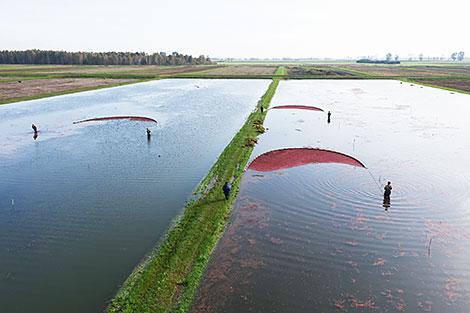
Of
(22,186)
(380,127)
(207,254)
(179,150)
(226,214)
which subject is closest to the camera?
(207,254)

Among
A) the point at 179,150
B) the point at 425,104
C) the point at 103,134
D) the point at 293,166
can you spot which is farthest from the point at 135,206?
the point at 425,104

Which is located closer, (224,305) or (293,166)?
(224,305)

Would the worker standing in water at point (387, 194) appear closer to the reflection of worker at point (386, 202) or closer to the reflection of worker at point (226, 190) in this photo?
the reflection of worker at point (386, 202)

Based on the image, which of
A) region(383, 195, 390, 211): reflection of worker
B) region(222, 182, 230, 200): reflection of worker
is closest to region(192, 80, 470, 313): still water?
region(383, 195, 390, 211): reflection of worker

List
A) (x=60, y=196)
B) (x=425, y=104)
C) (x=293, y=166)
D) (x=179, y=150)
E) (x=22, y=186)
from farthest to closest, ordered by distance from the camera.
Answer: (x=425, y=104) < (x=179, y=150) < (x=293, y=166) < (x=22, y=186) < (x=60, y=196)

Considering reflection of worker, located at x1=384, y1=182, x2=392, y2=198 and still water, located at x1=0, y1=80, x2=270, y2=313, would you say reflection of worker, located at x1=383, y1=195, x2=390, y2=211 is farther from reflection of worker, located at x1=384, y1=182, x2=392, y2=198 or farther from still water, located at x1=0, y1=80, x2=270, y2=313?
still water, located at x1=0, y1=80, x2=270, y2=313

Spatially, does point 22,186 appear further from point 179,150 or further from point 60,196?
point 179,150
